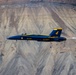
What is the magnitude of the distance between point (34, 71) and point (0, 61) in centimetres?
945

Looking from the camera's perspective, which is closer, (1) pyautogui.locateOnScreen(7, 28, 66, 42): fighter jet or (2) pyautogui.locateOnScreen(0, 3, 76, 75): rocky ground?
(1) pyautogui.locateOnScreen(7, 28, 66, 42): fighter jet

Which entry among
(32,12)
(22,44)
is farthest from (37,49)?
(32,12)

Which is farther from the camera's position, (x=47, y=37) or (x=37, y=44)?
(x=37, y=44)

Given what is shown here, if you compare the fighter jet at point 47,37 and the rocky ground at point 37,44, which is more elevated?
the fighter jet at point 47,37

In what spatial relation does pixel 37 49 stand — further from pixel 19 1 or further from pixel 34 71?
pixel 19 1

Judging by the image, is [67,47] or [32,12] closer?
[67,47]

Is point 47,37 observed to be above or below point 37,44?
above

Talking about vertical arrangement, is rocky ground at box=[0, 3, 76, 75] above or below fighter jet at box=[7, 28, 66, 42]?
below

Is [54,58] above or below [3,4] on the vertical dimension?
below

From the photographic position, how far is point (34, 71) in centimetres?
9481

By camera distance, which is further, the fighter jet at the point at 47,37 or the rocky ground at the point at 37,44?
the rocky ground at the point at 37,44

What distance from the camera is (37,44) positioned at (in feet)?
322

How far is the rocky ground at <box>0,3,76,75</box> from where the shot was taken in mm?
95562

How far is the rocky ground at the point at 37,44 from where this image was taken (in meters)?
95.6
